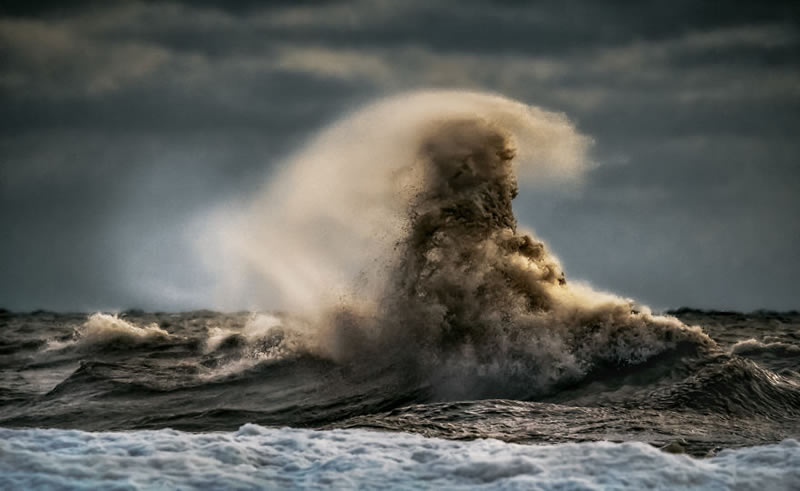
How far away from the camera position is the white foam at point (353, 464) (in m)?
5.29

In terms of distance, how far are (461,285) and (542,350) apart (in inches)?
85.2

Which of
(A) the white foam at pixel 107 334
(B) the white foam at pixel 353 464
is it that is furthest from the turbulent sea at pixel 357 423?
(A) the white foam at pixel 107 334

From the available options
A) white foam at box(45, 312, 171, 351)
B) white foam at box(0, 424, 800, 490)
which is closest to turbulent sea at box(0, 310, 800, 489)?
white foam at box(0, 424, 800, 490)

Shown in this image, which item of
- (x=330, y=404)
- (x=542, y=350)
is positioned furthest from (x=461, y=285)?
(x=330, y=404)

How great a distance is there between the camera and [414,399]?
11.4 m

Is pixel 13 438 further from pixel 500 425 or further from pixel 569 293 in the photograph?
pixel 569 293

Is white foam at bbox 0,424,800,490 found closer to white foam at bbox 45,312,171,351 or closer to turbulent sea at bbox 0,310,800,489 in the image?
turbulent sea at bbox 0,310,800,489

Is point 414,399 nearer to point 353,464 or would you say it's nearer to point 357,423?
point 357,423

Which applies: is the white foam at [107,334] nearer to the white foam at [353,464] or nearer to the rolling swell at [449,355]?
the rolling swell at [449,355]

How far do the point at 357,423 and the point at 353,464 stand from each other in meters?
2.39

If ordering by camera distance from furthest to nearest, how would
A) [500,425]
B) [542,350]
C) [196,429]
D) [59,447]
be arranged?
[542,350] → [196,429] → [500,425] → [59,447]

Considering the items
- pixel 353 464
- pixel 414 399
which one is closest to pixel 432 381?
pixel 414 399

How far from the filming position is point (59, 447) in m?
6.14

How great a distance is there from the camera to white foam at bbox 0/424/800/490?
5293 mm
